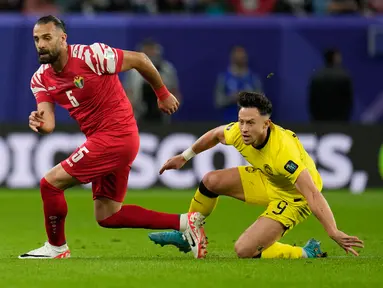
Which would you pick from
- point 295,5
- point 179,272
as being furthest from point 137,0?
point 179,272

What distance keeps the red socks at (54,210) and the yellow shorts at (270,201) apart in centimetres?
183

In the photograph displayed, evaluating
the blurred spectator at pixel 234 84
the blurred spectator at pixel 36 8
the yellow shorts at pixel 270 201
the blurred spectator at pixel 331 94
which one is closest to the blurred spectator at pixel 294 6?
the blurred spectator at pixel 234 84

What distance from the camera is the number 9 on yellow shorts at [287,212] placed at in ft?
35.8

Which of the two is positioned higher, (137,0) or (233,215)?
(137,0)

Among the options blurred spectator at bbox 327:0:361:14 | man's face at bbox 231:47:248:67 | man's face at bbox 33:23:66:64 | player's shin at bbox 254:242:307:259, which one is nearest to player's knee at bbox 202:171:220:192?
player's shin at bbox 254:242:307:259

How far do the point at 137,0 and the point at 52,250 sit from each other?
12502 millimetres

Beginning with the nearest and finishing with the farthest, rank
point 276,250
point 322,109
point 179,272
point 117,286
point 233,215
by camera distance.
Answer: point 117,286
point 179,272
point 276,250
point 233,215
point 322,109

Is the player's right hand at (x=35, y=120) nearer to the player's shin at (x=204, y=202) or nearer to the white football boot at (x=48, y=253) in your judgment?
the white football boot at (x=48, y=253)

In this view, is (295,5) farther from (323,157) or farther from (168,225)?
(168,225)

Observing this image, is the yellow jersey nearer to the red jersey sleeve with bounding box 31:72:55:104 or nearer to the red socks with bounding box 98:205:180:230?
the red socks with bounding box 98:205:180:230

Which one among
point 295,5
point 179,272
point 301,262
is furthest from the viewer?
point 295,5

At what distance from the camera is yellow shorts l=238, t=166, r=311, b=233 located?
35.9 ft

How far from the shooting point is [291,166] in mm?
10281

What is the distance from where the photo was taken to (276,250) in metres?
10.9
